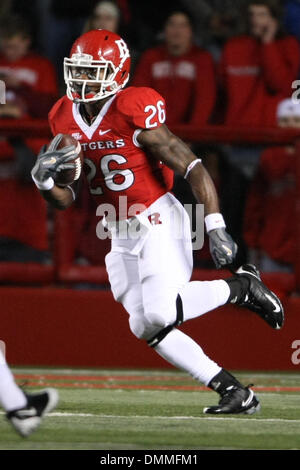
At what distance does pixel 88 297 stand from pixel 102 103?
249 cm

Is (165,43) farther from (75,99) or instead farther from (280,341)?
(75,99)

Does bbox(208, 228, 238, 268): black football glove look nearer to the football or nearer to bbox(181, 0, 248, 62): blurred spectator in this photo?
the football

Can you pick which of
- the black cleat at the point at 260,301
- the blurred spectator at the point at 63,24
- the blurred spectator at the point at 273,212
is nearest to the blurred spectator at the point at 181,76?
the blurred spectator at the point at 63,24

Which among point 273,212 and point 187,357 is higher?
point 273,212

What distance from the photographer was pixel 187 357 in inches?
232

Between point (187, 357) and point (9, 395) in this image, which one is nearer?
point (9, 395)

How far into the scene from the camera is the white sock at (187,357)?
19.4ft

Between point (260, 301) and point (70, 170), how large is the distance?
1.25 meters

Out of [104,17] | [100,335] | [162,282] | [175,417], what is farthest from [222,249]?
[104,17]

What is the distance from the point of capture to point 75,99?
19.8 feet

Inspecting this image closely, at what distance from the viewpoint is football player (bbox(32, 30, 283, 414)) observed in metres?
5.91

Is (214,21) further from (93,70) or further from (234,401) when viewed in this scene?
(234,401)

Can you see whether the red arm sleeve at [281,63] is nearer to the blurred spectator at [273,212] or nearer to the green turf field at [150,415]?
the blurred spectator at [273,212]

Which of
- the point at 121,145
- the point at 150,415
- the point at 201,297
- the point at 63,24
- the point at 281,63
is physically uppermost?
the point at 63,24
